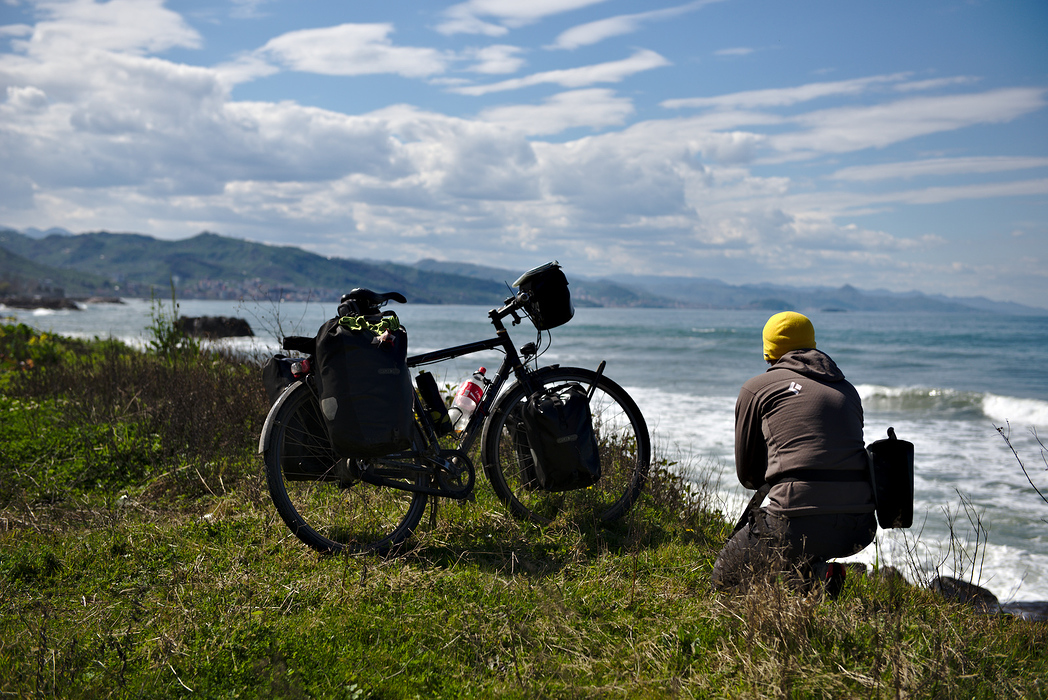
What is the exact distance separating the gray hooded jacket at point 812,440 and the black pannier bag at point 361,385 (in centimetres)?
206

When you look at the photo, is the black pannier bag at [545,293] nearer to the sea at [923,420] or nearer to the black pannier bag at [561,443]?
the sea at [923,420]

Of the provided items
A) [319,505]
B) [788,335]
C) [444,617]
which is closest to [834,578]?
[788,335]

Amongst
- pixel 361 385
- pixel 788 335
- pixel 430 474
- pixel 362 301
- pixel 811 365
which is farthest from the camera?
pixel 430 474

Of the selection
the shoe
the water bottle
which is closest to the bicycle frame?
the water bottle

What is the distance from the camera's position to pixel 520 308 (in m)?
4.45

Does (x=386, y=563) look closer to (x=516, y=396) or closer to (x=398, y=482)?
(x=398, y=482)

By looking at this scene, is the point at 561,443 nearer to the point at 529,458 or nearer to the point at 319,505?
the point at 529,458

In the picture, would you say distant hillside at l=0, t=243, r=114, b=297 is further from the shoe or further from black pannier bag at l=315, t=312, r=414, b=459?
the shoe

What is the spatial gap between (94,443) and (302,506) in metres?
3.02

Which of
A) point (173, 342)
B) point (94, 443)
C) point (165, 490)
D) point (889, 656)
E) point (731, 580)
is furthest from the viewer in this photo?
point (173, 342)

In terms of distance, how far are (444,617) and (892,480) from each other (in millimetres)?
2390

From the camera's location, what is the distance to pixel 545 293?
4418 millimetres

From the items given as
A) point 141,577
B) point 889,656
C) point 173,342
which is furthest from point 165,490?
point 889,656

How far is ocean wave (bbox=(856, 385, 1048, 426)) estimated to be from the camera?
1711 centimetres
